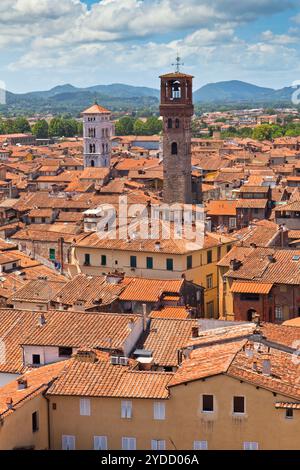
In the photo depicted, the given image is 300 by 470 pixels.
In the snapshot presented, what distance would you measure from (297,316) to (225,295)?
11.8 feet

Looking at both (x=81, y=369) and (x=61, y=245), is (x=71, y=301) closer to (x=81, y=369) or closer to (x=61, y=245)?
(x=81, y=369)

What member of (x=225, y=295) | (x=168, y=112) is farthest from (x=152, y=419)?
(x=168, y=112)

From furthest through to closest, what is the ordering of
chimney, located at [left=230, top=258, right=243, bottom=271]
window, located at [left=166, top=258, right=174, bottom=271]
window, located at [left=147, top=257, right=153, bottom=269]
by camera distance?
window, located at [left=147, top=257, right=153, bottom=269], window, located at [left=166, top=258, right=174, bottom=271], chimney, located at [left=230, top=258, right=243, bottom=271]

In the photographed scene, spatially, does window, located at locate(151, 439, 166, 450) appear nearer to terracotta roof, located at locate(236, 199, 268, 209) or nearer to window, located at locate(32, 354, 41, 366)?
window, located at locate(32, 354, 41, 366)

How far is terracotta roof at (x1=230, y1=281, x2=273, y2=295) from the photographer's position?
38125 millimetres

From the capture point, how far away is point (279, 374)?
23562 mm

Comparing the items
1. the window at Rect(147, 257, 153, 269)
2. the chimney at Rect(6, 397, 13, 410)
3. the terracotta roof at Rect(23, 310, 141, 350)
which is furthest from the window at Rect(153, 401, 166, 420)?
the window at Rect(147, 257, 153, 269)

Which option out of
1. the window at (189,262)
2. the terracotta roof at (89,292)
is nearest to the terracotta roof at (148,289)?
the terracotta roof at (89,292)

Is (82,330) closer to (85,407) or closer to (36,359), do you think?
(36,359)

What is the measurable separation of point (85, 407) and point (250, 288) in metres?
16.6

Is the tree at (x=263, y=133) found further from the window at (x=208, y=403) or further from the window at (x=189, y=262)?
the window at (x=208, y=403)

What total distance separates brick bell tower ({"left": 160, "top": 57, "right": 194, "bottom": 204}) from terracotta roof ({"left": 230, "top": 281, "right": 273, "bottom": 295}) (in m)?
30.1

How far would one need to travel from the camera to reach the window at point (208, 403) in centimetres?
2242

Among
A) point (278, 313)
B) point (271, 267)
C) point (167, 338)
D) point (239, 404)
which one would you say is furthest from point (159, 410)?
point (271, 267)
